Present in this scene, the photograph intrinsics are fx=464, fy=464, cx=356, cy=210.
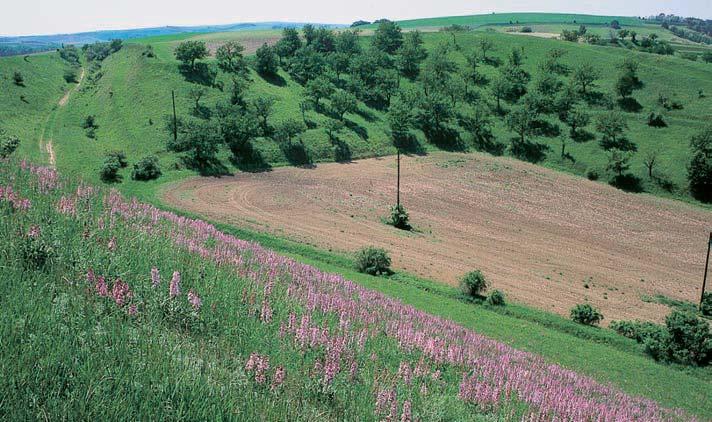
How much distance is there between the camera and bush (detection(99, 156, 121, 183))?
59.3 metres

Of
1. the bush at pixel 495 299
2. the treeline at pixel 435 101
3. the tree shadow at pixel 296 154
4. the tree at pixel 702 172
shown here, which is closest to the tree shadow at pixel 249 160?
the treeline at pixel 435 101

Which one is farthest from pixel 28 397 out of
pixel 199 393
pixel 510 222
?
pixel 510 222

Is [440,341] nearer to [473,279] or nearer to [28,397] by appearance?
[28,397]

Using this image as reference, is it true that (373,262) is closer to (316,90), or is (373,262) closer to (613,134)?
(316,90)

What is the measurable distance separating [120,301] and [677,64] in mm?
139050

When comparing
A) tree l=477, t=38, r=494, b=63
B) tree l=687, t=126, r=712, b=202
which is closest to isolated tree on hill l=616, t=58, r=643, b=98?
tree l=687, t=126, r=712, b=202

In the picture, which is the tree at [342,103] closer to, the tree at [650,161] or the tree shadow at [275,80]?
the tree shadow at [275,80]

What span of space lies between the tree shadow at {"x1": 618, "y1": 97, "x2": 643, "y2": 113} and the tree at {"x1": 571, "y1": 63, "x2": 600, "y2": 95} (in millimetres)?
7659

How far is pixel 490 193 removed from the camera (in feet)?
220

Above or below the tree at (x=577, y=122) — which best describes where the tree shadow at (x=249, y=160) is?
below

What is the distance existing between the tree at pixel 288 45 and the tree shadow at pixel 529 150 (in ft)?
206

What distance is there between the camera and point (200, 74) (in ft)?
309

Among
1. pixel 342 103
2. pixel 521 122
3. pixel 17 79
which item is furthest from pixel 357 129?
pixel 17 79

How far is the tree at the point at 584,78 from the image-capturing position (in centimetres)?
10275
